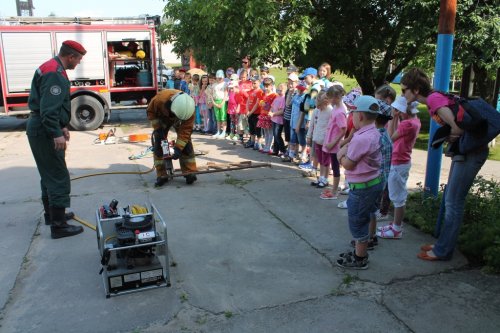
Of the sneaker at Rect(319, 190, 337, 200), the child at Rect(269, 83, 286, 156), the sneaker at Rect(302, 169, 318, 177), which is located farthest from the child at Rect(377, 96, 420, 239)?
the child at Rect(269, 83, 286, 156)

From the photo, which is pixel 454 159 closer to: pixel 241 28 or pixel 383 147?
pixel 383 147

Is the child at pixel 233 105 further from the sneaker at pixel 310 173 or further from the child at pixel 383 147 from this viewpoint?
the child at pixel 383 147

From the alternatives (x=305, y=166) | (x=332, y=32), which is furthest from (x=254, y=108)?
(x=332, y=32)

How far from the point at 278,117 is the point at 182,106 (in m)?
2.75

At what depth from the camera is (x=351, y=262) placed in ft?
13.2

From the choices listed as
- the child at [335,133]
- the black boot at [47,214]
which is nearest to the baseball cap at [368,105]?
the child at [335,133]

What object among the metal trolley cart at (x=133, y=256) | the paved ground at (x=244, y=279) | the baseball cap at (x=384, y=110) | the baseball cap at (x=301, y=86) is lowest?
the paved ground at (x=244, y=279)

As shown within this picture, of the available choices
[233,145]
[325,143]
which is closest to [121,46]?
[233,145]

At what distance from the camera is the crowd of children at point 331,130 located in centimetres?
380

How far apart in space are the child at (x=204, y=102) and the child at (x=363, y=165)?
8298 millimetres

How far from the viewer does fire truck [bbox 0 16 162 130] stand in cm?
1288

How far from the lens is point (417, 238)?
475 centimetres

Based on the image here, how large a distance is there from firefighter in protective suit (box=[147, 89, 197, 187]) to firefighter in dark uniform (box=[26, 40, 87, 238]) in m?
1.72

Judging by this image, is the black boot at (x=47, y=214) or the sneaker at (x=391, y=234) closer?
the sneaker at (x=391, y=234)
